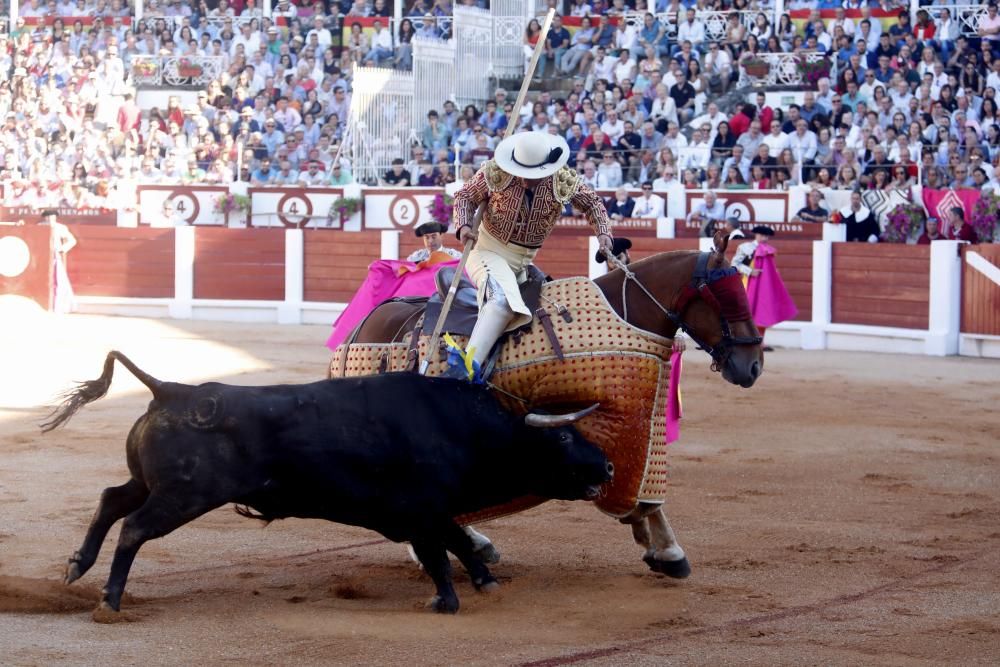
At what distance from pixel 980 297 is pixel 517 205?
8.40m

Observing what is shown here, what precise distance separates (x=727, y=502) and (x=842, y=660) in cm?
248

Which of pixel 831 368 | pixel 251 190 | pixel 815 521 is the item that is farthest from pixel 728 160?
pixel 815 521

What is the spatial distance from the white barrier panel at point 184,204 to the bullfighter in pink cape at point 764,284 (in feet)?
24.5

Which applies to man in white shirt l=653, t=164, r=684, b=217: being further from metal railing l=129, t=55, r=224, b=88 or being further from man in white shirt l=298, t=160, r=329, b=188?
metal railing l=129, t=55, r=224, b=88

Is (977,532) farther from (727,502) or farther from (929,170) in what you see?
(929,170)

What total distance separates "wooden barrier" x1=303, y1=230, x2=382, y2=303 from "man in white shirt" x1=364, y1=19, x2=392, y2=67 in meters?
4.87

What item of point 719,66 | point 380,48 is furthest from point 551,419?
point 380,48

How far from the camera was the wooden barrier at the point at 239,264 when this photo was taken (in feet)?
51.3

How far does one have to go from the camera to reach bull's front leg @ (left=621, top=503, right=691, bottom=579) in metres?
4.61

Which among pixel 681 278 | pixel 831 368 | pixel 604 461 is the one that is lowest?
pixel 831 368

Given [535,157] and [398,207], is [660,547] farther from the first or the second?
[398,207]

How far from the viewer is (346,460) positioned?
4.13 meters

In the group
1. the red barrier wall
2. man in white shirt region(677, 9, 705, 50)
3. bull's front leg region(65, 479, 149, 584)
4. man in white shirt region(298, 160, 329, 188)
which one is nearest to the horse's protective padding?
bull's front leg region(65, 479, 149, 584)

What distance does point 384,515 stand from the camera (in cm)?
418
